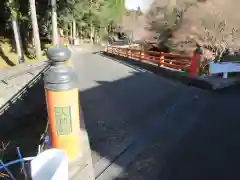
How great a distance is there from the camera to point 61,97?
2.70m

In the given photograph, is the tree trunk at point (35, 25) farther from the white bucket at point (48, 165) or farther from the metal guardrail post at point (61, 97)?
the white bucket at point (48, 165)

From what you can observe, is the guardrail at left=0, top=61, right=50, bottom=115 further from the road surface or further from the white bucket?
the white bucket

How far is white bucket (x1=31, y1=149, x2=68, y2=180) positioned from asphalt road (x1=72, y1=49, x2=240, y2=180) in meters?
1.04

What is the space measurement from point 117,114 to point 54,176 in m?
3.19

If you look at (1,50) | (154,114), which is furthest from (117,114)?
(1,50)

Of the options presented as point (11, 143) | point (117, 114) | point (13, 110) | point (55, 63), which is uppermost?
point (55, 63)

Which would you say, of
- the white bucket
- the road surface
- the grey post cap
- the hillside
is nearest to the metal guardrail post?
the grey post cap

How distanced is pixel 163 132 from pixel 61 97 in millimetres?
2328

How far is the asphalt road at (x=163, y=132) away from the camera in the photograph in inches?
134

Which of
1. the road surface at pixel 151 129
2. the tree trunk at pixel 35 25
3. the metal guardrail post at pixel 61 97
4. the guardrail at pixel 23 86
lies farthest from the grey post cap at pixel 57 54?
the tree trunk at pixel 35 25

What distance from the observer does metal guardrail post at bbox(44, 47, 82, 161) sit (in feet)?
8.76

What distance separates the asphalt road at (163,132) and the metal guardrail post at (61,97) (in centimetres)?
80

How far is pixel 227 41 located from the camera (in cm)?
1523

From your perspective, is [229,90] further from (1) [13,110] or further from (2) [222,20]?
(2) [222,20]
